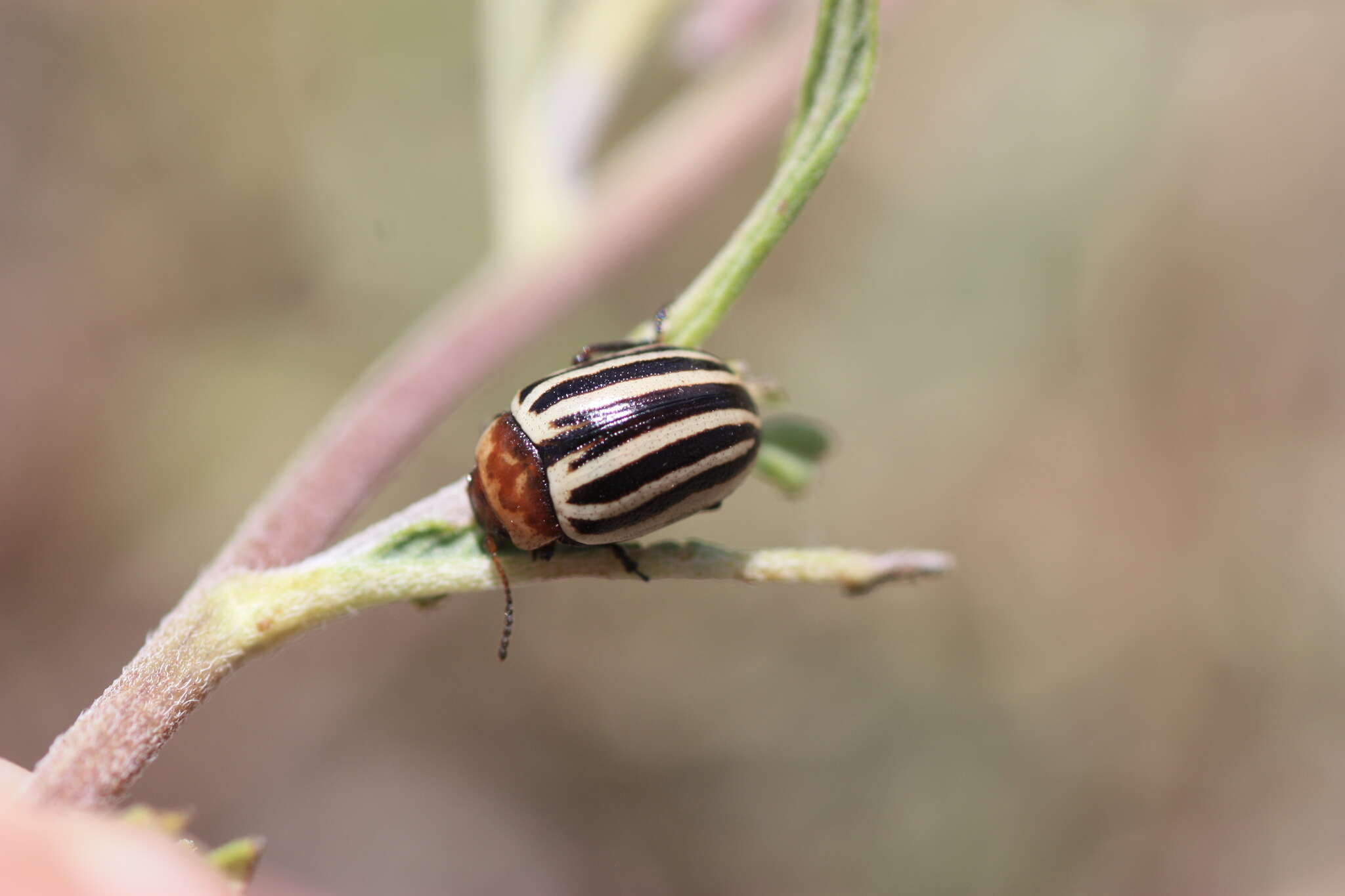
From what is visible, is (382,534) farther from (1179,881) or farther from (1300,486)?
(1300,486)

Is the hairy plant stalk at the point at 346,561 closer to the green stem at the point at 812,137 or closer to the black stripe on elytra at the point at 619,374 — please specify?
the green stem at the point at 812,137

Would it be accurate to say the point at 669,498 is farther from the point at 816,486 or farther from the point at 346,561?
the point at 816,486

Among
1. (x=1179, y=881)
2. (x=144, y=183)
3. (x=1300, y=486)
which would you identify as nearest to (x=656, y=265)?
(x=144, y=183)

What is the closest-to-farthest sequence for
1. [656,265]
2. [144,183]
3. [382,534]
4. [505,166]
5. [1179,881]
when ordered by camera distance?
[382,534] → [505,166] → [1179,881] → [144,183] → [656,265]

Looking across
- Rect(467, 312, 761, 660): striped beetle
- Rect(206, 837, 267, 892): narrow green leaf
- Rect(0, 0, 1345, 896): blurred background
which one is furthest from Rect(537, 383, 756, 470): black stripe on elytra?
Rect(0, 0, 1345, 896): blurred background

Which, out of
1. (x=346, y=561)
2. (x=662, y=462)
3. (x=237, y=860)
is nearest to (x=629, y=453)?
(x=662, y=462)

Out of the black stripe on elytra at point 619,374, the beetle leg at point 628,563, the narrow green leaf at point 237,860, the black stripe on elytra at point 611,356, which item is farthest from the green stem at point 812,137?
the narrow green leaf at point 237,860

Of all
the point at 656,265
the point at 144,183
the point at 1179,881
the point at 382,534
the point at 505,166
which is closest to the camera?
the point at 382,534
